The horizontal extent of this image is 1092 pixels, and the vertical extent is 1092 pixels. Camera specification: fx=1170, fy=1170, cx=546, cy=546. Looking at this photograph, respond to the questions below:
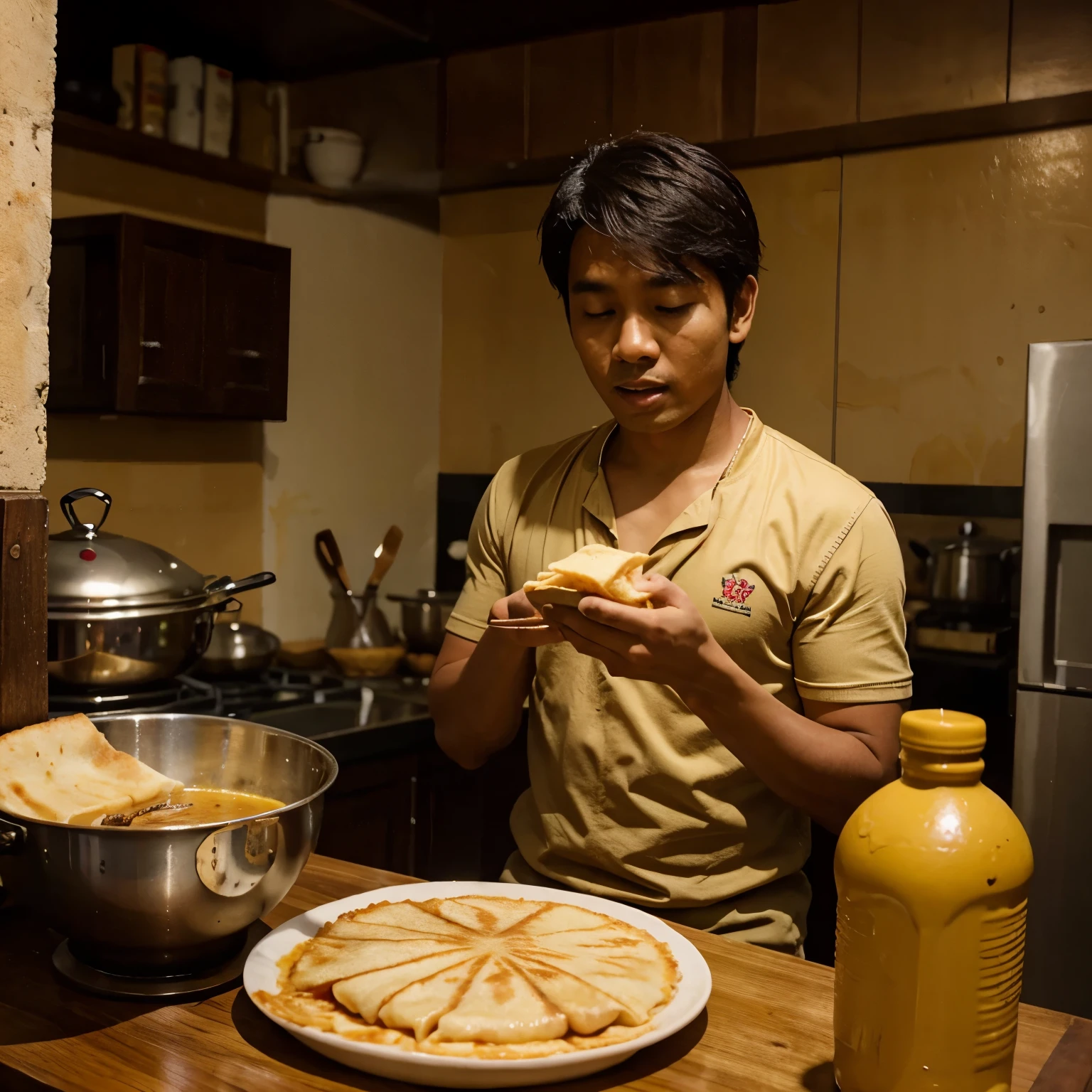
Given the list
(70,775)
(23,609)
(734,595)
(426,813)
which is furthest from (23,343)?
(426,813)

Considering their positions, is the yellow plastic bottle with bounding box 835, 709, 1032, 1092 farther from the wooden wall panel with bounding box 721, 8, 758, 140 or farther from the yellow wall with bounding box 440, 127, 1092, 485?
the wooden wall panel with bounding box 721, 8, 758, 140

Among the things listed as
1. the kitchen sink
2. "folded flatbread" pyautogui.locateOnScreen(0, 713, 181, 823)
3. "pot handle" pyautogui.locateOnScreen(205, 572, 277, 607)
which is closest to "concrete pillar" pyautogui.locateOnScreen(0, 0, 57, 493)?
"folded flatbread" pyautogui.locateOnScreen(0, 713, 181, 823)

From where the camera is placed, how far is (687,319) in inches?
58.3

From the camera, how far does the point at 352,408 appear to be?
3684mm

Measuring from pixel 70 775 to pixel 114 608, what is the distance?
3.86ft

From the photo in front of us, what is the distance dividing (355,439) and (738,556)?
241 centimetres

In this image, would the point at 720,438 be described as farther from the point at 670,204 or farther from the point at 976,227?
the point at 976,227

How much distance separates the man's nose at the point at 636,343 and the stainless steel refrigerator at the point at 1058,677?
3.72 feet

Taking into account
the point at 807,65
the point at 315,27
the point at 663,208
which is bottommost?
the point at 663,208

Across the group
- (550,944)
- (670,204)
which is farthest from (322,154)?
(550,944)

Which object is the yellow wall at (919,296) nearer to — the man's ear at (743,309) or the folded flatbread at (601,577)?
the man's ear at (743,309)

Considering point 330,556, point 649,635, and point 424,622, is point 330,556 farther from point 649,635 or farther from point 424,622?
point 649,635

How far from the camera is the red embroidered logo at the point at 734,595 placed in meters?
1.46

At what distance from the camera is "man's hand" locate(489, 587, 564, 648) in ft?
4.35
